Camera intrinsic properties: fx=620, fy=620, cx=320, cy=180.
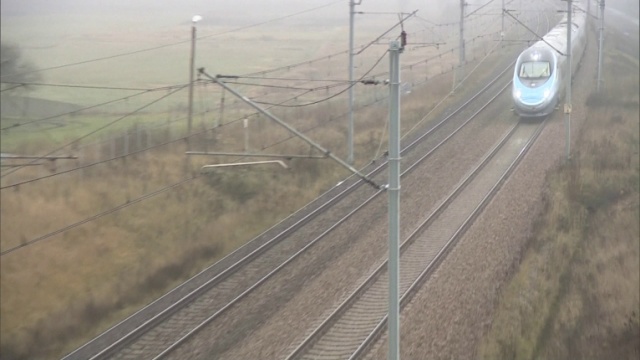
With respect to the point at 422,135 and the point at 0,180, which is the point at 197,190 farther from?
the point at 422,135

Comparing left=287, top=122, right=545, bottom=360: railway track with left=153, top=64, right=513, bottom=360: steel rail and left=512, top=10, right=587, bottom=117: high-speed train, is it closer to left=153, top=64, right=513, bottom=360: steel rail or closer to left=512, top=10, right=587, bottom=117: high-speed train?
left=512, top=10, right=587, bottom=117: high-speed train

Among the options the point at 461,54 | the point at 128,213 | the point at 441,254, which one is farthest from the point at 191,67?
the point at 461,54

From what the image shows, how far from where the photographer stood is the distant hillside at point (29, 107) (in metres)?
12.6

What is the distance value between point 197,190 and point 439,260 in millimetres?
4279

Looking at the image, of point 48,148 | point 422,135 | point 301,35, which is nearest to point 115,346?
point 48,148

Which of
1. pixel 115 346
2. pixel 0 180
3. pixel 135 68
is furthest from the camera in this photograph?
pixel 135 68

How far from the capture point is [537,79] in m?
10.9

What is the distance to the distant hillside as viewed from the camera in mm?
12580

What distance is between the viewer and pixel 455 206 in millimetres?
9078

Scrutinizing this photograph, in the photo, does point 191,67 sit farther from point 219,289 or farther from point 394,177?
point 394,177

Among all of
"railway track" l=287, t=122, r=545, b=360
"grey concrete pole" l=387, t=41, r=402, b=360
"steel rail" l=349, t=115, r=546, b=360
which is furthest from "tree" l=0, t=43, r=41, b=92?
"grey concrete pole" l=387, t=41, r=402, b=360

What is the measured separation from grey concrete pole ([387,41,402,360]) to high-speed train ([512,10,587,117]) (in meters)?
7.19

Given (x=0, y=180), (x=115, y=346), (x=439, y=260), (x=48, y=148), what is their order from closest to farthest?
(x=115, y=346) < (x=439, y=260) < (x=0, y=180) < (x=48, y=148)

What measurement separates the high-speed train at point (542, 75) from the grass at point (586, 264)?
32.9 inches
